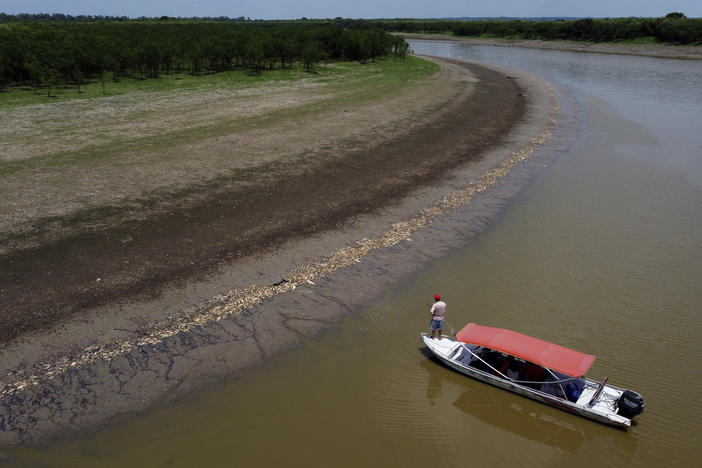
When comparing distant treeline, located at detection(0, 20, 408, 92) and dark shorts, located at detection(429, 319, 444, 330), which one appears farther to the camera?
distant treeline, located at detection(0, 20, 408, 92)

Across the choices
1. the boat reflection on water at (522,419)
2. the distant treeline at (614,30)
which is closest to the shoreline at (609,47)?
the distant treeline at (614,30)

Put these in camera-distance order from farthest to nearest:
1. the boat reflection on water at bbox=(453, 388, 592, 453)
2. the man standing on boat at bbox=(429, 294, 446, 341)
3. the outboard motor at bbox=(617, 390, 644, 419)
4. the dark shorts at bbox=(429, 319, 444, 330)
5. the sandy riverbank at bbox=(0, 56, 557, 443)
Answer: the dark shorts at bbox=(429, 319, 444, 330) → the man standing on boat at bbox=(429, 294, 446, 341) → the sandy riverbank at bbox=(0, 56, 557, 443) → the boat reflection on water at bbox=(453, 388, 592, 453) → the outboard motor at bbox=(617, 390, 644, 419)

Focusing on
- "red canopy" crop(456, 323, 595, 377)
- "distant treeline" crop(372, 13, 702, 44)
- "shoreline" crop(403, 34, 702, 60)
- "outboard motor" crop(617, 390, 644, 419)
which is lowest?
"outboard motor" crop(617, 390, 644, 419)

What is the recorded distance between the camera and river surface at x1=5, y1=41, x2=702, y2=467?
40.7 feet

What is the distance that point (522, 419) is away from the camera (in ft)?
44.4

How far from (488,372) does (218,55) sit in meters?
66.9

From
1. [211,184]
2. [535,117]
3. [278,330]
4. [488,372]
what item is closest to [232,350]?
[278,330]

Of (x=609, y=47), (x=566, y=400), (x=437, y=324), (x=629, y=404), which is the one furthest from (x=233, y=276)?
(x=609, y=47)

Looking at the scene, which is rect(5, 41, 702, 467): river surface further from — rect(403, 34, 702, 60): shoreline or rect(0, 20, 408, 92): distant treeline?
rect(403, 34, 702, 60): shoreline

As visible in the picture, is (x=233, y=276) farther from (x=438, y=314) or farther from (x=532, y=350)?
(x=532, y=350)

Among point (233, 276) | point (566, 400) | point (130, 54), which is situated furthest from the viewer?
point (130, 54)

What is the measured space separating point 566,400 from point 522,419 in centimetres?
130

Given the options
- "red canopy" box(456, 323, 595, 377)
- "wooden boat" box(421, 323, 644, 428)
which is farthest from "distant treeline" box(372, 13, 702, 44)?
"wooden boat" box(421, 323, 644, 428)

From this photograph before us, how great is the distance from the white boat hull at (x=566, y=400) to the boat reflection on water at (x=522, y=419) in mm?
346
